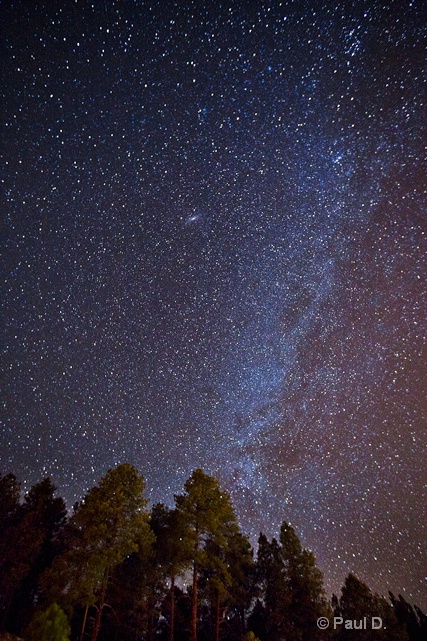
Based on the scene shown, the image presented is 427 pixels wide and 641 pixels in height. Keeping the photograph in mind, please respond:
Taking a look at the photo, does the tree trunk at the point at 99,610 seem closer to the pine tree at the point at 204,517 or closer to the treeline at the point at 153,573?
the treeline at the point at 153,573

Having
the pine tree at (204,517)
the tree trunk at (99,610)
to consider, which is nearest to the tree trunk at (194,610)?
the pine tree at (204,517)

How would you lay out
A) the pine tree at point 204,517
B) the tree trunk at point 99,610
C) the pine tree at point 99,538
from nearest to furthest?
the tree trunk at point 99,610 < the pine tree at point 99,538 < the pine tree at point 204,517

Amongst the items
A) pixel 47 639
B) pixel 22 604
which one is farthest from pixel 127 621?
pixel 47 639

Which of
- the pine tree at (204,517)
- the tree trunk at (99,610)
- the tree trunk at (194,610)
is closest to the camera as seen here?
the tree trunk at (99,610)

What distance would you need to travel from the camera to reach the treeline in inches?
628

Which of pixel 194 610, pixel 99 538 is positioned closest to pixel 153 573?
pixel 194 610

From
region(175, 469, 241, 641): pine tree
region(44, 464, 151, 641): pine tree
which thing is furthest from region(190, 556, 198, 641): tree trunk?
region(44, 464, 151, 641): pine tree

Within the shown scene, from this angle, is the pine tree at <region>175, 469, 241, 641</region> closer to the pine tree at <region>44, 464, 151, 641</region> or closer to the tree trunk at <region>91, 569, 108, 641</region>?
the pine tree at <region>44, 464, 151, 641</region>

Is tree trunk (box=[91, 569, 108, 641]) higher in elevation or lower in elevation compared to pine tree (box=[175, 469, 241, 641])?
lower

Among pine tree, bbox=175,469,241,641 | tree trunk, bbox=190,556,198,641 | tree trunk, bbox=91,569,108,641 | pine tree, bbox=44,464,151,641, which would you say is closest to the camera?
tree trunk, bbox=91,569,108,641

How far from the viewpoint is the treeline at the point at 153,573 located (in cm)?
1595

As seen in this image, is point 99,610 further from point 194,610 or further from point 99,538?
point 194,610

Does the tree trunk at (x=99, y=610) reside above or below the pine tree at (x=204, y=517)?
below

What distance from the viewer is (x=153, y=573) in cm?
2045
